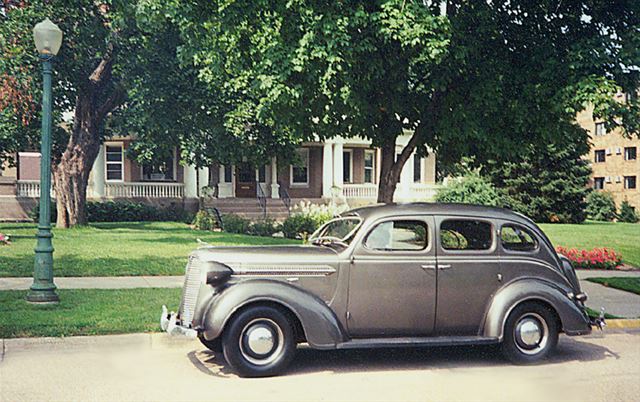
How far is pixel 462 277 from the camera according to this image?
773cm

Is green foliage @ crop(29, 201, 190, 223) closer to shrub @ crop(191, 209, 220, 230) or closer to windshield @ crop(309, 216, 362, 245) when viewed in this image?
shrub @ crop(191, 209, 220, 230)

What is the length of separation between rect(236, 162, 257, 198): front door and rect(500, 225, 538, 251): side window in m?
31.3

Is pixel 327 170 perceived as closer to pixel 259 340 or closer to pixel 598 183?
pixel 598 183

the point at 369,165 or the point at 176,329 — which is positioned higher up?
the point at 369,165

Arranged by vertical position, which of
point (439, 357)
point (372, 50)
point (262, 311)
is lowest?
point (439, 357)

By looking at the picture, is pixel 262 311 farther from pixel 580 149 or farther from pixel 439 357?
pixel 580 149

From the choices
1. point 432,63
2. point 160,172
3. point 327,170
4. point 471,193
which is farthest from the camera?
point 327,170

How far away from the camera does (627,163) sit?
53.8m

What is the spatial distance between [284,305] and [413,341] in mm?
1525

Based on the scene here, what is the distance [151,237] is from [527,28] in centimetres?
1434

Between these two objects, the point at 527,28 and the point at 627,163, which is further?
the point at 627,163

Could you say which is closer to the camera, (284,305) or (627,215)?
(284,305)

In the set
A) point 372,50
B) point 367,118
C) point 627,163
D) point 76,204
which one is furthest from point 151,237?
point 627,163

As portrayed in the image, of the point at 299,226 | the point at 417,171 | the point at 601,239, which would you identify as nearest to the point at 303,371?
the point at 299,226
